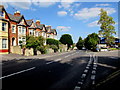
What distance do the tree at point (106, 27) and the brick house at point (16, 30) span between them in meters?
29.7

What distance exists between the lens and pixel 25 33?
32.4m

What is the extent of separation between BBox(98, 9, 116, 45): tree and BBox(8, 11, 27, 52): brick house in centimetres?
2967

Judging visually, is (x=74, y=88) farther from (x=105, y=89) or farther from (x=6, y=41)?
(x=6, y=41)

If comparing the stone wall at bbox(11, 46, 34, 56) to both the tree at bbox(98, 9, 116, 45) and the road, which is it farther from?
the tree at bbox(98, 9, 116, 45)

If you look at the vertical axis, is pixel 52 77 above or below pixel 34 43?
below

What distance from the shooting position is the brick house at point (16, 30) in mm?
27859

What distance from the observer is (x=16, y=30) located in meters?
29.5

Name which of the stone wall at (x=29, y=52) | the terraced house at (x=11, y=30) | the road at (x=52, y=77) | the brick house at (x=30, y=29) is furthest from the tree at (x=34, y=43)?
the road at (x=52, y=77)

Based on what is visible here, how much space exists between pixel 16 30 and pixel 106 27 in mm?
33239

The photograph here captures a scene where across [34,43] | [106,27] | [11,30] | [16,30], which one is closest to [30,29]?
[16,30]

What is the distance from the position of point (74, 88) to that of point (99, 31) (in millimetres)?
42842

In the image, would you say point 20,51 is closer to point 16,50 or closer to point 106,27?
point 16,50

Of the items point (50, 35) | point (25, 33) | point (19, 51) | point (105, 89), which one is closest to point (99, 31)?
point (50, 35)

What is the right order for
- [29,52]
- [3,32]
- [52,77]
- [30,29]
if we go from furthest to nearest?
[30,29], [29,52], [3,32], [52,77]
